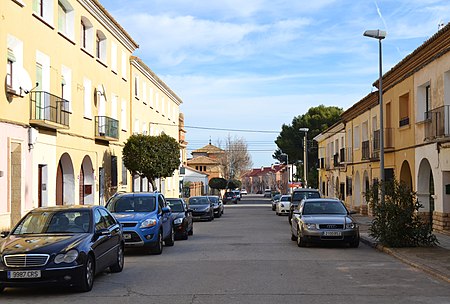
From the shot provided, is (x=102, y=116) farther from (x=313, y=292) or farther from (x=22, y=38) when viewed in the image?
(x=313, y=292)

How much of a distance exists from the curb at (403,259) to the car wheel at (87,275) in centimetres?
638

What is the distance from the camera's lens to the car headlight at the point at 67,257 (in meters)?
9.90

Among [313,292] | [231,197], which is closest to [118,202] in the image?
[313,292]

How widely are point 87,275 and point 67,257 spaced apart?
53cm

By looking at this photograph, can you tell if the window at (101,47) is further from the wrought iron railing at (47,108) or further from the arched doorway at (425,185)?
the arched doorway at (425,185)

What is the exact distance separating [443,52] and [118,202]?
11.8 metres

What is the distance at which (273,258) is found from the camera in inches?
602

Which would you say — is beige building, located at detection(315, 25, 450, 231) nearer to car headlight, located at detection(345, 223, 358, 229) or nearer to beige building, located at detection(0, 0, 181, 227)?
car headlight, located at detection(345, 223, 358, 229)

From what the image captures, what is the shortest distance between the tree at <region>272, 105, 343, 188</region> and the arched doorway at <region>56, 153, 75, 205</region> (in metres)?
42.1

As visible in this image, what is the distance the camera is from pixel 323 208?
62.9 feet

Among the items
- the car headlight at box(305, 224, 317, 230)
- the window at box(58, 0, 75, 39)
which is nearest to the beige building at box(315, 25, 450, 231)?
the car headlight at box(305, 224, 317, 230)

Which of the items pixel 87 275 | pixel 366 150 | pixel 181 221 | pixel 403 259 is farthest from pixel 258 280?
pixel 366 150

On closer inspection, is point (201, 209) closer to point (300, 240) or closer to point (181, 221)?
point (181, 221)

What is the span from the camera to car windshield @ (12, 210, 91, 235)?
11195 millimetres
